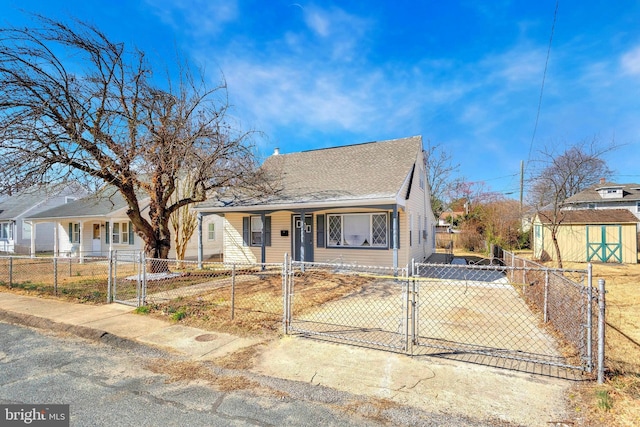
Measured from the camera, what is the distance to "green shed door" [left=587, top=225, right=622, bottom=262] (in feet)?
55.2

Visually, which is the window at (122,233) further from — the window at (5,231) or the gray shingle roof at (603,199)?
the gray shingle roof at (603,199)

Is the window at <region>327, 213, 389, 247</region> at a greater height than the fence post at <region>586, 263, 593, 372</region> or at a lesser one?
greater

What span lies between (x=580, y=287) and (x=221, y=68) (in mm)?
9611

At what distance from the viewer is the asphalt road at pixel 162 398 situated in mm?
2855

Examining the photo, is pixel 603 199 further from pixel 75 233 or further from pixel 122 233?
pixel 75 233

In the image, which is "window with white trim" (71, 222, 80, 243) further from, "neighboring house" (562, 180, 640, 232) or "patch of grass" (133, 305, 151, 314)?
"neighboring house" (562, 180, 640, 232)

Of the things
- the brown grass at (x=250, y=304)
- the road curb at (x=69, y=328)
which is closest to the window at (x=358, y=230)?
the brown grass at (x=250, y=304)

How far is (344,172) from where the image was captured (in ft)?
44.2

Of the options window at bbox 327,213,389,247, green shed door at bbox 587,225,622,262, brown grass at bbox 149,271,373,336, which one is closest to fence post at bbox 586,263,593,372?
brown grass at bbox 149,271,373,336

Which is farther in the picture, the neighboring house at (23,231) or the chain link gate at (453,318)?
the neighboring house at (23,231)

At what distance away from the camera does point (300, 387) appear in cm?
345

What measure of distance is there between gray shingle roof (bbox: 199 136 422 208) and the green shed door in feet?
36.7

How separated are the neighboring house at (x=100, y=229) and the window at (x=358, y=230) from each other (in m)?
10.1

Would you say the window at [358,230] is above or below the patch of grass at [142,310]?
above
